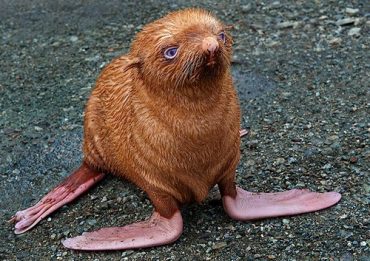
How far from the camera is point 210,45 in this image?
10.3 ft

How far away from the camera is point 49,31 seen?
6746 millimetres

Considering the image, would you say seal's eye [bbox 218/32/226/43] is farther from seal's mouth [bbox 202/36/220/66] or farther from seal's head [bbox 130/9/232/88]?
seal's mouth [bbox 202/36/220/66]

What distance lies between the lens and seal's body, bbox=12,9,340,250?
3.30m

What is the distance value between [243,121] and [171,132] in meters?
1.51

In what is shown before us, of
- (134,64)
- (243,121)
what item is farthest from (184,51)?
(243,121)

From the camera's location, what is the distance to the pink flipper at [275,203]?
12.5 ft

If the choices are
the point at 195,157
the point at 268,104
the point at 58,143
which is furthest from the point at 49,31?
the point at 195,157

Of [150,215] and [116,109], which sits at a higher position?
[116,109]

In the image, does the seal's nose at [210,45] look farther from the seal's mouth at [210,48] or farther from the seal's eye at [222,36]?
the seal's eye at [222,36]

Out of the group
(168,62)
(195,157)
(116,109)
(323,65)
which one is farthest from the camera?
(323,65)

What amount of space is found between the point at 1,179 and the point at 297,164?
1857 mm

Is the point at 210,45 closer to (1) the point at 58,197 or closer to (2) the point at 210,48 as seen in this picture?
(2) the point at 210,48

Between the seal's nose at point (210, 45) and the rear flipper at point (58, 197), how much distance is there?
1.41 metres

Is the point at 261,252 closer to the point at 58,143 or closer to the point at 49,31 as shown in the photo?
the point at 58,143
